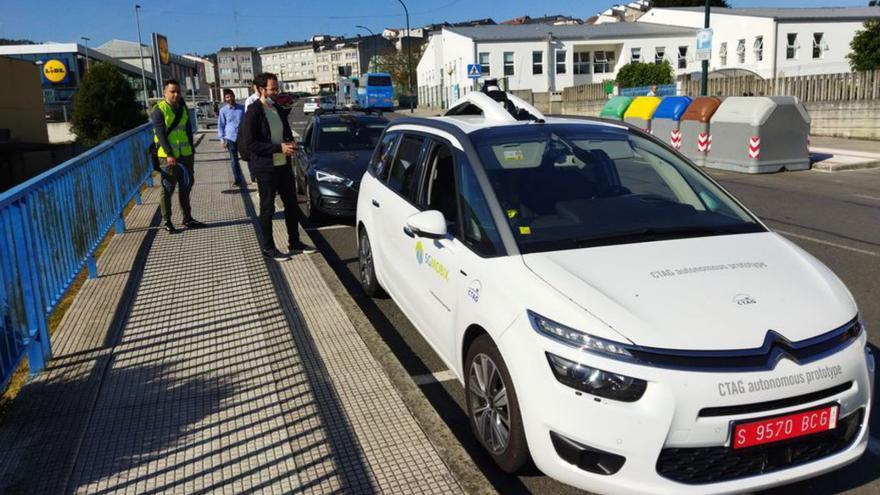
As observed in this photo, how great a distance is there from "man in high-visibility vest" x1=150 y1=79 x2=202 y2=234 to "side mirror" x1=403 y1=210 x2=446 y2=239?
19.4 ft

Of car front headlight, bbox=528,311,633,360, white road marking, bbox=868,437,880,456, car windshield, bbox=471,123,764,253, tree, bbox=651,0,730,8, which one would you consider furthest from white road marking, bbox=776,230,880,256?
tree, bbox=651,0,730,8

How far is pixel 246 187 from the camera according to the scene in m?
13.7

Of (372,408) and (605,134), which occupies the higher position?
(605,134)

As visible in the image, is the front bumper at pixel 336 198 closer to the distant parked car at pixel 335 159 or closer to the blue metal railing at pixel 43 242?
the distant parked car at pixel 335 159

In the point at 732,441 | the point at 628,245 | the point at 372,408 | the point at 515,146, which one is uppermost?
the point at 515,146

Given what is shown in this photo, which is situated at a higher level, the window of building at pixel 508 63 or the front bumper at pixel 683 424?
the window of building at pixel 508 63

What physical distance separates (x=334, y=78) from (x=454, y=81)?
114296 millimetres

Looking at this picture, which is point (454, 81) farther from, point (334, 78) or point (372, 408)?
point (334, 78)

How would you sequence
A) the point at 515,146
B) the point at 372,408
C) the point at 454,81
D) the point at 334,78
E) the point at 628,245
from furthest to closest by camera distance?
the point at 334,78, the point at 454,81, the point at 515,146, the point at 372,408, the point at 628,245

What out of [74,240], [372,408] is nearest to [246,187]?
[74,240]

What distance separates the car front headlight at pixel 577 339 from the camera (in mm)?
2732

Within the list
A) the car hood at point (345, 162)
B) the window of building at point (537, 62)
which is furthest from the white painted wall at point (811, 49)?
the car hood at point (345, 162)

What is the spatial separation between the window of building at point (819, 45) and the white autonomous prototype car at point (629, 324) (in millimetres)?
46830

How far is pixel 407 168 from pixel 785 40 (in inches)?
1768
